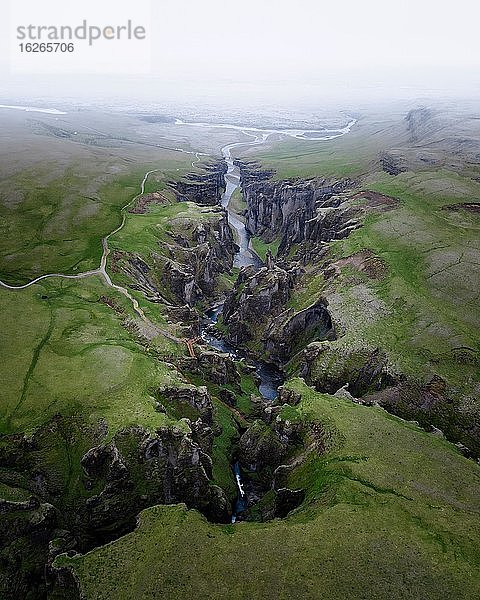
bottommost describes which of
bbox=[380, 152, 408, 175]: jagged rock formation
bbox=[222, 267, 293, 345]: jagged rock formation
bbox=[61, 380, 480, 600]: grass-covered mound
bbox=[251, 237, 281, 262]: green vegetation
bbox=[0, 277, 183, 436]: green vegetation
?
bbox=[251, 237, 281, 262]: green vegetation

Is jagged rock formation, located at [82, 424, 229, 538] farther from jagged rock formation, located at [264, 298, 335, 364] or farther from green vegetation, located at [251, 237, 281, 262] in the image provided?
green vegetation, located at [251, 237, 281, 262]

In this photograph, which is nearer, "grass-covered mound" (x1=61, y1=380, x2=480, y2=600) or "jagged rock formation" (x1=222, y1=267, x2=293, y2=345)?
"grass-covered mound" (x1=61, y1=380, x2=480, y2=600)

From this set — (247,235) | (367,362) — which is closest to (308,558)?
(367,362)

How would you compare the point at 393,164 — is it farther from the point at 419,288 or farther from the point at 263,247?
the point at 419,288

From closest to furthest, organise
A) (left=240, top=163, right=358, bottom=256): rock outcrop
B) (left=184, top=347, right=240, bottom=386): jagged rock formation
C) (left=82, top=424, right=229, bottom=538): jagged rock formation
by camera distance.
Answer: (left=82, top=424, right=229, bottom=538): jagged rock formation → (left=184, top=347, right=240, bottom=386): jagged rock formation → (left=240, top=163, right=358, bottom=256): rock outcrop

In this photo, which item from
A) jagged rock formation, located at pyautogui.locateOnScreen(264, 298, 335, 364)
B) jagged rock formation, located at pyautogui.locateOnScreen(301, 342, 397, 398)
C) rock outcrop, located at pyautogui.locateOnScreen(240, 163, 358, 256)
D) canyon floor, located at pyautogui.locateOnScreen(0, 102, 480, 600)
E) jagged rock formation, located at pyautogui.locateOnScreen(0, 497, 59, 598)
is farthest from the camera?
rock outcrop, located at pyautogui.locateOnScreen(240, 163, 358, 256)

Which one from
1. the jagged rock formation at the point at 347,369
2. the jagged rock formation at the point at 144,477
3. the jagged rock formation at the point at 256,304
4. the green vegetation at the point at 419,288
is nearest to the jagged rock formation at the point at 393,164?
the green vegetation at the point at 419,288

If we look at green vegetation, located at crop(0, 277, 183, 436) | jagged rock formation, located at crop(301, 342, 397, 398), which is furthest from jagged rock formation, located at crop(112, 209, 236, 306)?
jagged rock formation, located at crop(301, 342, 397, 398)

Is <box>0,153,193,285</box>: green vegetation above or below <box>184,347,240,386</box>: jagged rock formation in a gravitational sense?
above
